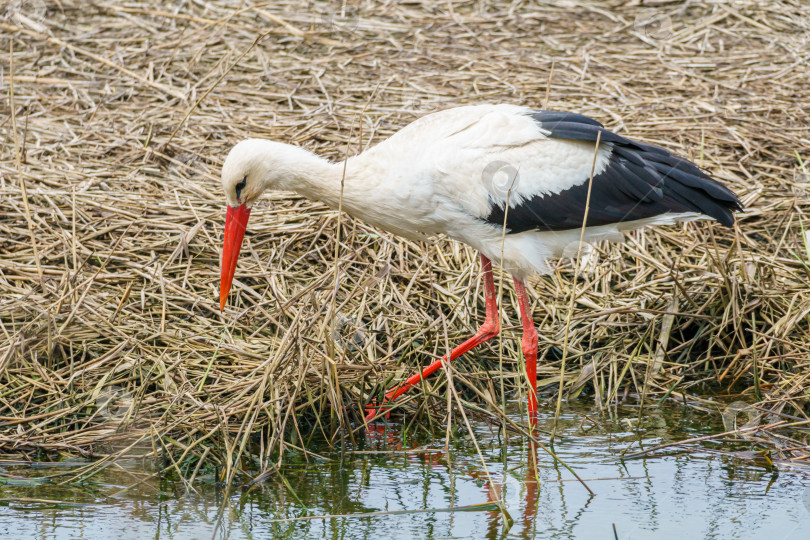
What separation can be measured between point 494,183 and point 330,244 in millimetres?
1323

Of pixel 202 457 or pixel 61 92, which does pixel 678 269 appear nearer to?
pixel 202 457

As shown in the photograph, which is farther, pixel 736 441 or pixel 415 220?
pixel 415 220

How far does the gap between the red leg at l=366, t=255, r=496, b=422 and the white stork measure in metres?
0.01

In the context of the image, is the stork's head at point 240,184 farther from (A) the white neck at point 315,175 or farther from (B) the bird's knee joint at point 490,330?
(B) the bird's knee joint at point 490,330

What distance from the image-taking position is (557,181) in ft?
16.1

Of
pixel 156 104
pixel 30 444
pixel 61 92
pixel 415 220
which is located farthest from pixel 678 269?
→ pixel 61 92

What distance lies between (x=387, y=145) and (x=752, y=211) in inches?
96.4

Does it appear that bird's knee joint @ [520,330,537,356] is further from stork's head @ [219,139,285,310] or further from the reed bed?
stork's head @ [219,139,285,310]

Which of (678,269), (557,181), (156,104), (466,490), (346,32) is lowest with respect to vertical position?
(466,490)

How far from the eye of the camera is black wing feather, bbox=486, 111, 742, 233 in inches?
192

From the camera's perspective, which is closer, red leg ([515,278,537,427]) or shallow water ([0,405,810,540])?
shallow water ([0,405,810,540])

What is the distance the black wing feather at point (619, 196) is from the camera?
4.87 meters

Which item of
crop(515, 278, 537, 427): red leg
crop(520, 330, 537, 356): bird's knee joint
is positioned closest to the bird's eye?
crop(515, 278, 537, 427): red leg

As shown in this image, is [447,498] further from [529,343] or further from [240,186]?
[240,186]
